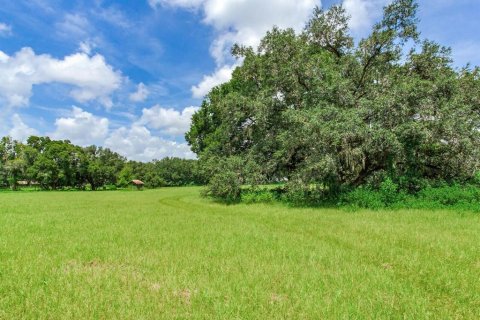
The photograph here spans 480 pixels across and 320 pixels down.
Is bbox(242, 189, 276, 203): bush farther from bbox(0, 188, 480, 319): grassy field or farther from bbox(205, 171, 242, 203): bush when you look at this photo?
bbox(0, 188, 480, 319): grassy field

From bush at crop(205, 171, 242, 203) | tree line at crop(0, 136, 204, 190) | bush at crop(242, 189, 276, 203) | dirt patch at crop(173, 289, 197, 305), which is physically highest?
tree line at crop(0, 136, 204, 190)

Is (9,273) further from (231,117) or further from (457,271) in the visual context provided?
(231,117)

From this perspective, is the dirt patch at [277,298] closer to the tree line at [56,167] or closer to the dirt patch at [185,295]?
the dirt patch at [185,295]

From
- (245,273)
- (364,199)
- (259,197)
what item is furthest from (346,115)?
(245,273)

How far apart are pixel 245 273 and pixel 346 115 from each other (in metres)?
13.3

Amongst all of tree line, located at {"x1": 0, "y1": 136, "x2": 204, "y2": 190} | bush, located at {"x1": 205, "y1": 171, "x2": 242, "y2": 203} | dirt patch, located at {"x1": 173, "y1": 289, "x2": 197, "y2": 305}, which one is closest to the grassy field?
dirt patch, located at {"x1": 173, "y1": 289, "x2": 197, "y2": 305}

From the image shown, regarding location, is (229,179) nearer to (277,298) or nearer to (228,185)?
(228,185)

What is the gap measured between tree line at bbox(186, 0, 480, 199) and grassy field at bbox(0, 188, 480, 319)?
7037mm

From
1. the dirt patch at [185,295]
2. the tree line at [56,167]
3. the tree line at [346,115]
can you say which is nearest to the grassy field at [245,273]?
the dirt patch at [185,295]

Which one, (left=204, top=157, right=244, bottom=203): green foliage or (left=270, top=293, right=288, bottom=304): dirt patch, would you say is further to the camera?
(left=204, top=157, right=244, bottom=203): green foliage

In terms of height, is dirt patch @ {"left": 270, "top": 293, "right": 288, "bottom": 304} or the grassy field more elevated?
the grassy field

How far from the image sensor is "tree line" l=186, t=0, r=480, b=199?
682 inches

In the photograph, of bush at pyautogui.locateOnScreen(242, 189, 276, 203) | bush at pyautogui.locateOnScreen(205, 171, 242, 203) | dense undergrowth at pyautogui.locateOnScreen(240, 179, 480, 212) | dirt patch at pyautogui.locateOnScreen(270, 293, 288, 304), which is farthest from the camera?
bush at pyautogui.locateOnScreen(205, 171, 242, 203)

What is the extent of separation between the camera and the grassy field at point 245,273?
4.82 meters
